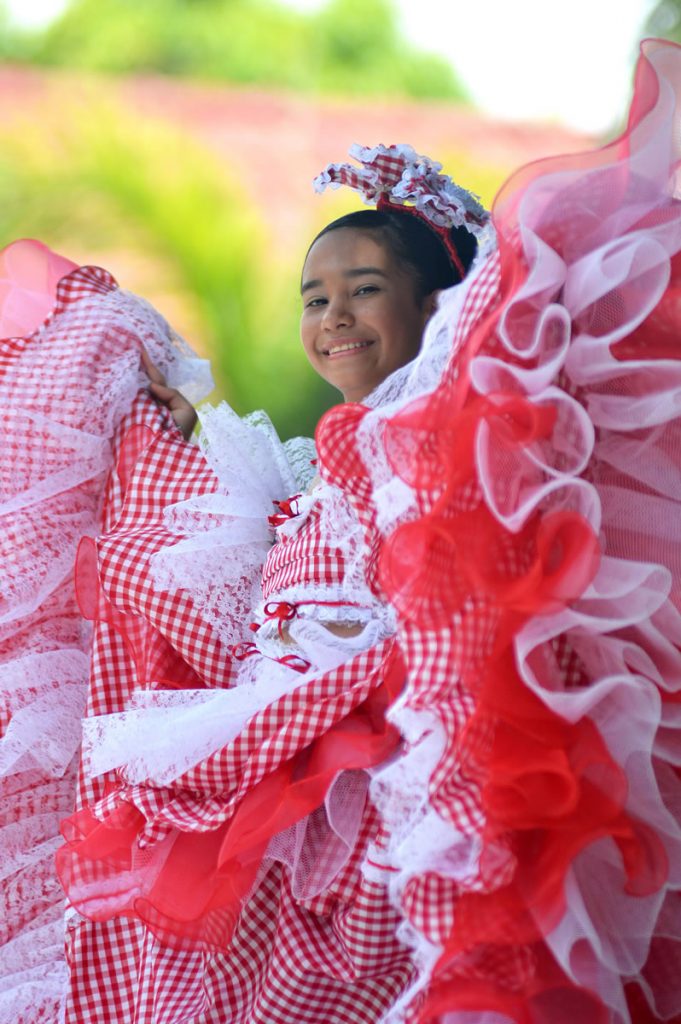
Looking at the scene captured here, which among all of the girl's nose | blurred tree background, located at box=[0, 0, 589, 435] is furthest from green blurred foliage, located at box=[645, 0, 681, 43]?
the girl's nose

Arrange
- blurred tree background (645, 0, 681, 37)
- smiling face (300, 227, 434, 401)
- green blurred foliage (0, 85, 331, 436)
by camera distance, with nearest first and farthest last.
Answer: smiling face (300, 227, 434, 401), blurred tree background (645, 0, 681, 37), green blurred foliage (0, 85, 331, 436)

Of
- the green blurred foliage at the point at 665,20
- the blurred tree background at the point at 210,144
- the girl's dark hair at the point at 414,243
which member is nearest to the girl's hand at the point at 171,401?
the girl's dark hair at the point at 414,243

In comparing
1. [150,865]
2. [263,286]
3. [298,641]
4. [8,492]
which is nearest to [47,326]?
[8,492]

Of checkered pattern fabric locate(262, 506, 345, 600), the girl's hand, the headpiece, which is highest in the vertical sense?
the headpiece

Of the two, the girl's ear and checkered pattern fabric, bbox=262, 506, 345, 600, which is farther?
the girl's ear

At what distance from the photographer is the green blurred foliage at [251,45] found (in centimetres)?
709

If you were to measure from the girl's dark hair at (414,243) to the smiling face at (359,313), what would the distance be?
1 centimetres

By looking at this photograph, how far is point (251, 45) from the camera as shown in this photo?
7148 mm

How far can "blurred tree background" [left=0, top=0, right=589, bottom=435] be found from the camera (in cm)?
472

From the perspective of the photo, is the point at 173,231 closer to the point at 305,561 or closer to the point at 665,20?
the point at 665,20

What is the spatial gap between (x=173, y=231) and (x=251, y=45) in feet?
9.85

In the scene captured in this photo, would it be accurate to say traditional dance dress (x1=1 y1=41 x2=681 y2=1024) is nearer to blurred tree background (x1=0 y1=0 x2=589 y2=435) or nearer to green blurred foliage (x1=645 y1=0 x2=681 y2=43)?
blurred tree background (x1=0 y1=0 x2=589 y2=435)

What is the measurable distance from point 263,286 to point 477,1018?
425 centimetres

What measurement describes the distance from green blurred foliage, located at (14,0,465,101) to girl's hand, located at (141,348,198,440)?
6085 mm
